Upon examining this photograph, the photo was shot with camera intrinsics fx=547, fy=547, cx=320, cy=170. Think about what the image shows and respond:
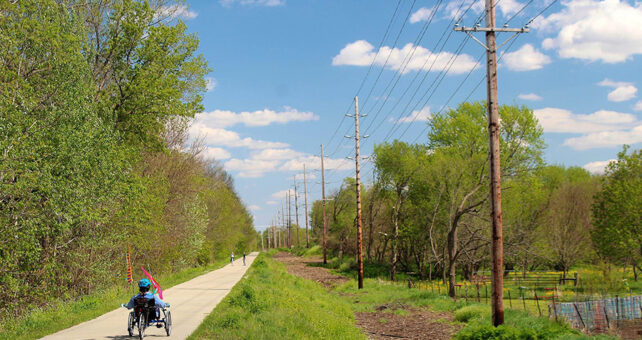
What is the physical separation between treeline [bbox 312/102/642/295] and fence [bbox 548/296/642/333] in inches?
281

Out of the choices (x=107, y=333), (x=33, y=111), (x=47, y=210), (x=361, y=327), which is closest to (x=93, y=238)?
(x=47, y=210)

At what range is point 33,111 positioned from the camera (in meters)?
16.4

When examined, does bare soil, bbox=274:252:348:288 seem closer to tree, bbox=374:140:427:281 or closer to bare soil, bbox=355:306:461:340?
tree, bbox=374:140:427:281

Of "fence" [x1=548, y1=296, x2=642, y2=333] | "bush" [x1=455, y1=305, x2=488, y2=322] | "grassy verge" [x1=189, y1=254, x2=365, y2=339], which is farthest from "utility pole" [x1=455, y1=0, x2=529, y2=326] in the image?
"bush" [x1=455, y1=305, x2=488, y2=322]

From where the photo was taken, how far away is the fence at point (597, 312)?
2058cm

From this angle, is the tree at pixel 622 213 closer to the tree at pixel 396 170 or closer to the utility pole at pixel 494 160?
the tree at pixel 396 170

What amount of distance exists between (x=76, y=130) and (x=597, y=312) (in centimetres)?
2162

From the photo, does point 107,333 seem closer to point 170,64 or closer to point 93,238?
point 93,238

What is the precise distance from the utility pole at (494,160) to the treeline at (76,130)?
11933 mm

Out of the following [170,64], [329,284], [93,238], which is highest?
[170,64]

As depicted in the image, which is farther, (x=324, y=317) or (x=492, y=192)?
(x=324, y=317)

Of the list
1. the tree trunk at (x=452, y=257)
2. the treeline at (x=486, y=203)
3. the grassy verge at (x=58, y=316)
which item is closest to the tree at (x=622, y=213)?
the treeline at (x=486, y=203)

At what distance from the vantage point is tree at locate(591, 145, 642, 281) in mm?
40562

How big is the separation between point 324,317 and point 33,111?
11.0 metres
